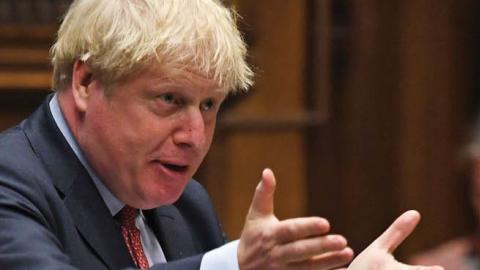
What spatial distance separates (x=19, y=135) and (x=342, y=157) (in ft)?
8.94

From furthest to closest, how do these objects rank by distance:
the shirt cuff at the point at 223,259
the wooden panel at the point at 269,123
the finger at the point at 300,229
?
the wooden panel at the point at 269,123, the shirt cuff at the point at 223,259, the finger at the point at 300,229

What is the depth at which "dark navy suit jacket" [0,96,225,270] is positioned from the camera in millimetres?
1981

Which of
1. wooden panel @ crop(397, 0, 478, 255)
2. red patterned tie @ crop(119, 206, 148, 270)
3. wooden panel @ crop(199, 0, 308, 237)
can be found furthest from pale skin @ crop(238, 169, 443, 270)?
wooden panel @ crop(397, 0, 478, 255)

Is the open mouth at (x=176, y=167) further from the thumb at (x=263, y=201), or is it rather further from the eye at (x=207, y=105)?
the thumb at (x=263, y=201)

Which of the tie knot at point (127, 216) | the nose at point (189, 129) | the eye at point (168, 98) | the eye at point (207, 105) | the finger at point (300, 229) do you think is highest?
the eye at point (168, 98)

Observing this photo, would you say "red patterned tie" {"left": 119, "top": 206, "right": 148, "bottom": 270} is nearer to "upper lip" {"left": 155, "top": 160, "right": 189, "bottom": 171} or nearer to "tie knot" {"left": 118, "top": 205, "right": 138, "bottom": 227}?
"tie knot" {"left": 118, "top": 205, "right": 138, "bottom": 227}

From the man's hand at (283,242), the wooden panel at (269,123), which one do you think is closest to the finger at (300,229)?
the man's hand at (283,242)

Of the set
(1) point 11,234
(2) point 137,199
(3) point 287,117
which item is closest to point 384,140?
(3) point 287,117

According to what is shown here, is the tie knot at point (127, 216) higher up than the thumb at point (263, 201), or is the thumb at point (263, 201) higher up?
the thumb at point (263, 201)

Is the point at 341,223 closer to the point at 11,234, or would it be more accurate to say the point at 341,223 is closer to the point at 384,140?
the point at 384,140

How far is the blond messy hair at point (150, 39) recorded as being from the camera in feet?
7.00

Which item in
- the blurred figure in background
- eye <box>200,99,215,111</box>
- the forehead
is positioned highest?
the forehead

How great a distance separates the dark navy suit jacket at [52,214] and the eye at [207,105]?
0.25 m

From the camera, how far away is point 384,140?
4.86 m
